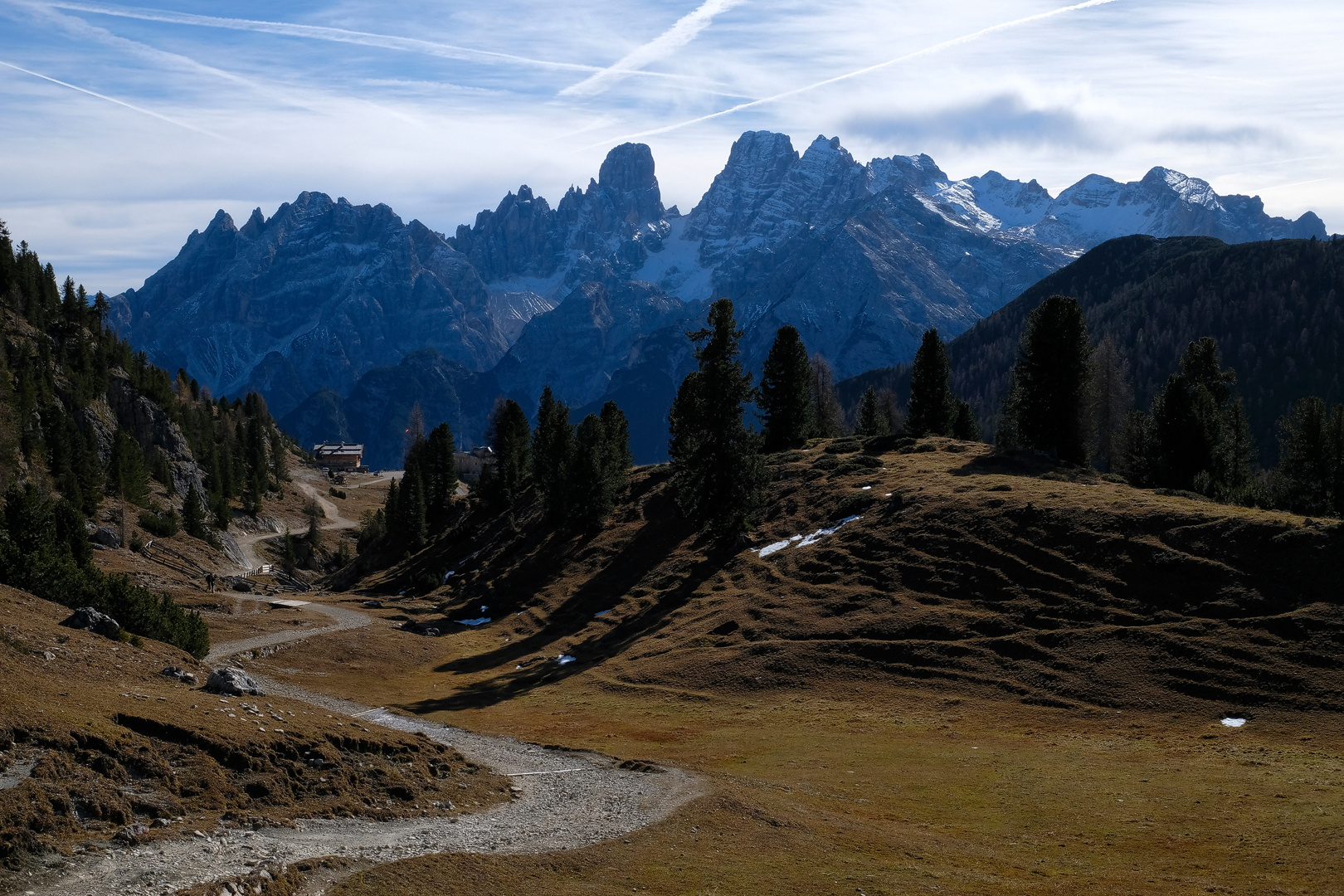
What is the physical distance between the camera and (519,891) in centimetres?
2441

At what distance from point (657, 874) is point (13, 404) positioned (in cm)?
12948

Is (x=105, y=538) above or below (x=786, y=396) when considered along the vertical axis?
below

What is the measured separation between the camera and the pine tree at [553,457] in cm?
10762

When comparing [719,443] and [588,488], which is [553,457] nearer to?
[588,488]

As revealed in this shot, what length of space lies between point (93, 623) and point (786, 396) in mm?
93522

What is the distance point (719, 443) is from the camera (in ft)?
278

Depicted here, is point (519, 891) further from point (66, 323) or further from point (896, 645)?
point (66, 323)

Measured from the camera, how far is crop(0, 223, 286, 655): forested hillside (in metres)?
47.5

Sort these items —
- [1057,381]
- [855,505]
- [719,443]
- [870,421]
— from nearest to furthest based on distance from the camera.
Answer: [855,505]
[719,443]
[1057,381]
[870,421]

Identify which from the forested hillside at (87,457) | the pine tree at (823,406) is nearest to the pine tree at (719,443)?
the forested hillside at (87,457)

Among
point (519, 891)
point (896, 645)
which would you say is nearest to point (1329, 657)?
point (896, 645)

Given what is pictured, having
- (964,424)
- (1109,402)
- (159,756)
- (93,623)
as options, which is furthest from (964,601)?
(1109,402)

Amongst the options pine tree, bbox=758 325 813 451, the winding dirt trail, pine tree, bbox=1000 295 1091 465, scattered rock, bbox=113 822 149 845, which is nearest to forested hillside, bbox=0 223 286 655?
the winding dirt trail

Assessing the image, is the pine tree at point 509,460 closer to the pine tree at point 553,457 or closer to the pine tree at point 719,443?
the pine tree at point 553,457
